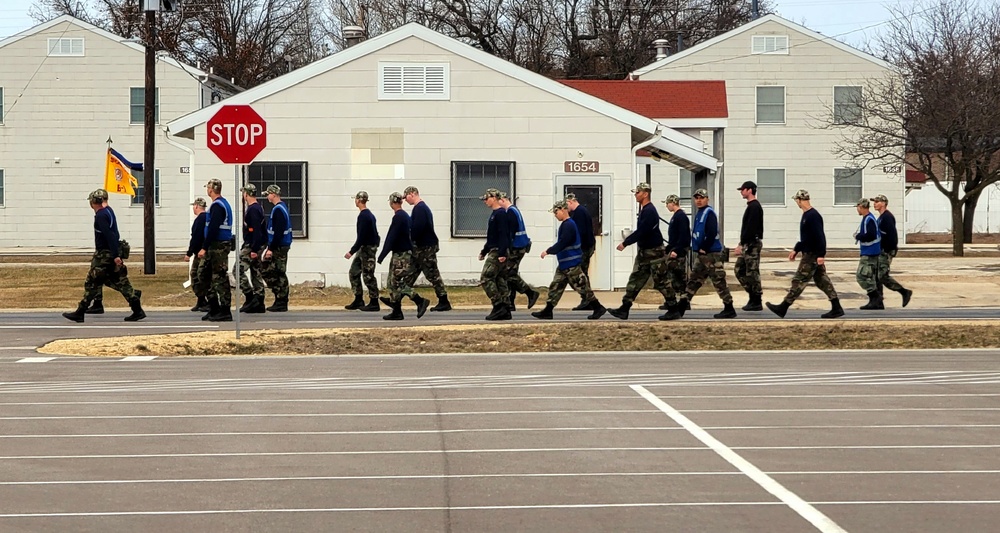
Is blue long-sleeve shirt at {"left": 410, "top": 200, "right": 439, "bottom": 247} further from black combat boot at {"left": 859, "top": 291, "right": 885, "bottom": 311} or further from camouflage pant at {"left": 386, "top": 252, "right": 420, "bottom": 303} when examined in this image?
black combat boot at {"left": 859, "top": 291, "right": 885, "bottom": 311}

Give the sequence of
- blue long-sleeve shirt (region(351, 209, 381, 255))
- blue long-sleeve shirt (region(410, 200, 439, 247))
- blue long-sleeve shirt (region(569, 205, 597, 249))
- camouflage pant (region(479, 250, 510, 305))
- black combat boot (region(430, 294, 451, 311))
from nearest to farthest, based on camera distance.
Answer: camouflage pant (region(479, 250, 510, 305)) < blue long-sleeve shirt (region(410, 200, 439, 247)) < blue long-sleeve shirt (region(569, 205, 597, 249)) < blue long-sleeve shirt (region(351, 209, 381, 255)) < black combat boot (region(430, 294, 451, 311))

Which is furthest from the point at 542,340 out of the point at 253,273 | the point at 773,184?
the point at 773,184

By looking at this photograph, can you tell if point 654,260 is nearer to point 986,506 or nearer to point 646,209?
point 646,209

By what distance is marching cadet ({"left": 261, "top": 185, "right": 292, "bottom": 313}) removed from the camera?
21.0 meters

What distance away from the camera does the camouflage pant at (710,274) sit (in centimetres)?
1939

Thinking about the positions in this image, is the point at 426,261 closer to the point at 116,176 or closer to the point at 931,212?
the point at 116,176

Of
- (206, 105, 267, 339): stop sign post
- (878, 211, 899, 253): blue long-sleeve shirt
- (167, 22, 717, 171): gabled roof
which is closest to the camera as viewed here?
(206, 105, 267, 339): stop sign post

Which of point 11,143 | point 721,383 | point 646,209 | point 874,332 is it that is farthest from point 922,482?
point 11,143

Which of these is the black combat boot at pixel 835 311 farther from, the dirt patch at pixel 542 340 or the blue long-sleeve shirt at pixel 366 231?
the blue long-sleeve shirt at pixel 366 231

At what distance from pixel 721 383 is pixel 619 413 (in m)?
2.09

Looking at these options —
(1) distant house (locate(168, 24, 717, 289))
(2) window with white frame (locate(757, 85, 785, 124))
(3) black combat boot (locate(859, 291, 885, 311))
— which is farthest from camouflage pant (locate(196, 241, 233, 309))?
(2) window with white frame (locate(757, 85, 785, 124))

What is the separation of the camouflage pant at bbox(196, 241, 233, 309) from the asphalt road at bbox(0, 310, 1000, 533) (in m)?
5.15

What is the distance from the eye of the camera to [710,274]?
64.0 ft

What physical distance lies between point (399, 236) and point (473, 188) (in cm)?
575
